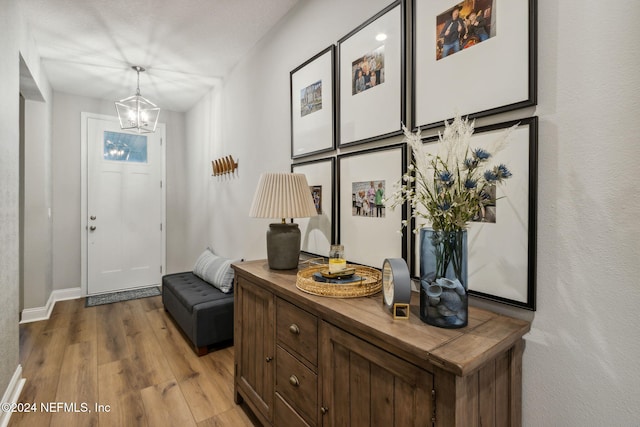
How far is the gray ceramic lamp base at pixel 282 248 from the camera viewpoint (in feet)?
5.55

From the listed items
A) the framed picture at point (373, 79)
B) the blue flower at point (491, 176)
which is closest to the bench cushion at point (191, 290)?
the framed picture at point (373, 79)

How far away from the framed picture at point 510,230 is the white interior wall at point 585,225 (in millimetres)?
30

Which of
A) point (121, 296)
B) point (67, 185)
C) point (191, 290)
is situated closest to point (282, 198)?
point (191, 290)

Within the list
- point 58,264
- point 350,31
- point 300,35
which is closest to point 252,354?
point 350,31

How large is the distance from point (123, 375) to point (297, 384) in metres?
1.66

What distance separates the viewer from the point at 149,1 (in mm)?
2100

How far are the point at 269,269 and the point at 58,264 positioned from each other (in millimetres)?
3787

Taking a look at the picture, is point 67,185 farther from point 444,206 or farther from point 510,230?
point 510,230

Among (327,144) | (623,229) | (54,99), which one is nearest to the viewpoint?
(623,229)

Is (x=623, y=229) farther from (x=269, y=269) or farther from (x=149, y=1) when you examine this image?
(x=149, y=1)

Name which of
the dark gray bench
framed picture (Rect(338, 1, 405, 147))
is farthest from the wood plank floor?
framed picture (Rect(338, 1, 405, 147))

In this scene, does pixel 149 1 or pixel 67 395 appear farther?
pixel 149 1

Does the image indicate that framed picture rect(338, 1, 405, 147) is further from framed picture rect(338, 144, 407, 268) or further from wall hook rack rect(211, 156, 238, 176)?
wall hook rack rect(211, 156, 238, 176)

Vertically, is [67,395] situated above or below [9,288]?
below
